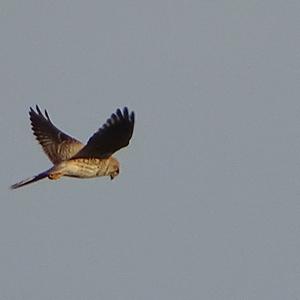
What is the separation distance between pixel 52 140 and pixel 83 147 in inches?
26.5

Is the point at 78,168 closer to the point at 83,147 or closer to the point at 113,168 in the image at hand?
the point at 83,147

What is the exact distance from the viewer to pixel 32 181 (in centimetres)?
1723

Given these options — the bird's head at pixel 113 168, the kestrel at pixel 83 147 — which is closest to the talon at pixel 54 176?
the kestrel at pixel 83 147

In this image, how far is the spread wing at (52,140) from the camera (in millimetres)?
18344

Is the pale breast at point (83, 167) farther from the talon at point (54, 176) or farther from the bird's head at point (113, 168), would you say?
the bird's head at point (113, 168)

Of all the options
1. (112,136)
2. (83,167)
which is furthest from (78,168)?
(112,136)

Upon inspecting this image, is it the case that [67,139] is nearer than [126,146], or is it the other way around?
[126,146]

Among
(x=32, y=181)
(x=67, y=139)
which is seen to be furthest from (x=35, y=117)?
(x=32, y=181)

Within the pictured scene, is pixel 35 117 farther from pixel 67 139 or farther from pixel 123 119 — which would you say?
pixel 123 119

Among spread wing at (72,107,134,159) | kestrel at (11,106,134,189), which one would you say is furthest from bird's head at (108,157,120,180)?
spread wing at (72,107,134,159)

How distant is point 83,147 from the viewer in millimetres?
18156

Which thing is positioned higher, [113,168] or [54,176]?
[113,168]

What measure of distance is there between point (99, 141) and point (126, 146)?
328 mm

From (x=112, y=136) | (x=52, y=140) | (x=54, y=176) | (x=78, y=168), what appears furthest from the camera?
(x=52, y=140)
